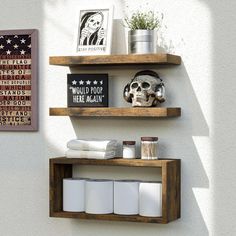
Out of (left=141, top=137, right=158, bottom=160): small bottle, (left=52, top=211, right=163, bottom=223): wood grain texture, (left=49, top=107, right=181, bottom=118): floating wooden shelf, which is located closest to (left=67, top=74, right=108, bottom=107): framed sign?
(left=49, top=107, right=181, bottom=118): floating wooden shelf

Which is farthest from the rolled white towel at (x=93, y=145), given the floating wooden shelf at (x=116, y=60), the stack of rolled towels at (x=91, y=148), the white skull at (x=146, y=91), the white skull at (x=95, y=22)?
the white skull at (x=95, y=22)

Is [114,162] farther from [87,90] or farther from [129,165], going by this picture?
[87,90]

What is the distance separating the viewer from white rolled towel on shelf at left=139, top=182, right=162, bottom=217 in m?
3.19

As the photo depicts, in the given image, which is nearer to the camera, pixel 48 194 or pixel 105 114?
pixel 105 114

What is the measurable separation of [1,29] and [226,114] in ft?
3.93

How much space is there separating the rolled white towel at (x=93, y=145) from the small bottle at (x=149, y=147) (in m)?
0.16

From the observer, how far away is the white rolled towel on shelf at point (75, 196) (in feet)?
11.0

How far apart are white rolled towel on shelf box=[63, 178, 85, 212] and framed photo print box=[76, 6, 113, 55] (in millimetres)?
Result: 594

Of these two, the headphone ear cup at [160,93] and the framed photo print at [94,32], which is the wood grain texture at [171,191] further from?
the framed photo print at [94,32]

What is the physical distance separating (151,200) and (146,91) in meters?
0.48

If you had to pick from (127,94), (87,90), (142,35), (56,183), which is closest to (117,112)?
(127,94)

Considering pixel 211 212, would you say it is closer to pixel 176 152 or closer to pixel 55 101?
pixel 176 152

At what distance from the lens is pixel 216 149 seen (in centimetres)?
321

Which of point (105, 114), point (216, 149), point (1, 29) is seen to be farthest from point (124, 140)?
point (1, 29)
